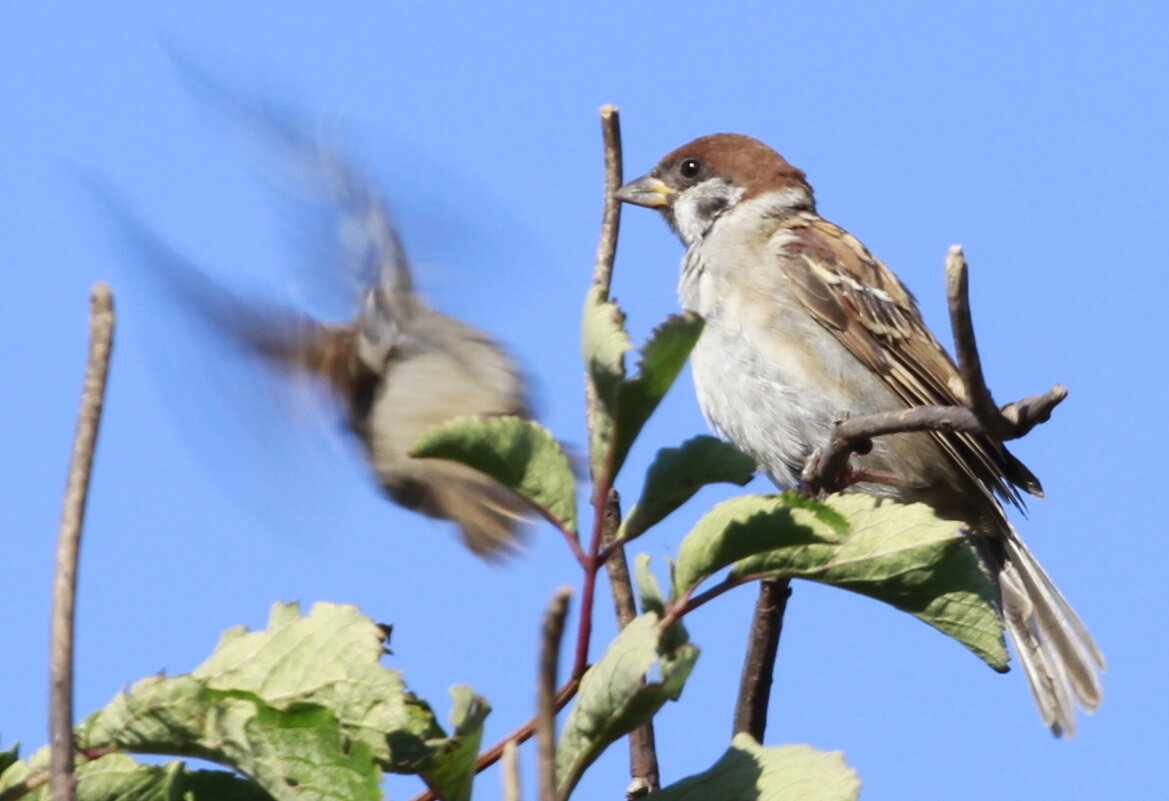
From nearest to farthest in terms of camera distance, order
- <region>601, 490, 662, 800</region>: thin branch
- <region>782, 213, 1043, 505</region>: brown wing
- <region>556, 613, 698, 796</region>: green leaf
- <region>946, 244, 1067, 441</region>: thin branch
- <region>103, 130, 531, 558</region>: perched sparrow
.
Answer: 1. <region>556, 613, 698, 796</region>: green leaf
2. <region>601, 490, 662, 800</region>: thin branch
3. <region>946, 244, 1067, 441</region>: thin branch
4. <region>103, 130, 531, 558</region>: perched sparrow
5. <region>782, 213, 1043, 505</region>: brown wing

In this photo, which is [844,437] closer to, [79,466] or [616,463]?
[616,463]

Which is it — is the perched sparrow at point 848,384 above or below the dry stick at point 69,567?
above

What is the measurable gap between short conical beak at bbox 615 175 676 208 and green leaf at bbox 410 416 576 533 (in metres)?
5.10

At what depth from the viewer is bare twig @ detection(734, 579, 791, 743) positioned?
179cm

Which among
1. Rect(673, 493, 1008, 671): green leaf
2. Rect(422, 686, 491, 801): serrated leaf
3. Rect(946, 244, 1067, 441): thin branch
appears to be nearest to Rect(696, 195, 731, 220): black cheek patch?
Rect(946, 244, 1067, 441): thin branch

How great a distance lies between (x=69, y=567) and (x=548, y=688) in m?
0.30

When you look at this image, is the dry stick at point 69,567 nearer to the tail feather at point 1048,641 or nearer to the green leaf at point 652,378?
the green leaf at point 652,378

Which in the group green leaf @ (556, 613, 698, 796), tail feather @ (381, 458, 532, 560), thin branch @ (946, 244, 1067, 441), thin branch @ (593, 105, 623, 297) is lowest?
green leaf @ (556, 613, 698, 796)

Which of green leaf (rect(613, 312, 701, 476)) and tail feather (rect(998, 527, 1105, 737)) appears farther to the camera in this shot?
tail feather (rect(998, 527, 1105, 737))

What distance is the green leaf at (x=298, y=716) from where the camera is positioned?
4.34 ft

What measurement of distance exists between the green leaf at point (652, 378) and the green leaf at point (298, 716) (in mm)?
270

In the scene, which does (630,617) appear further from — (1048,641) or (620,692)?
(1048,641)

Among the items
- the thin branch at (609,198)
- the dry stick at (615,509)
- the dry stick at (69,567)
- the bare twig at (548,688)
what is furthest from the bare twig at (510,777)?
the thin branch at (609,198)

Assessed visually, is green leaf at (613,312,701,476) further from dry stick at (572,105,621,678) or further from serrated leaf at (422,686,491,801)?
serrated leaf at (422,686,491,801)
